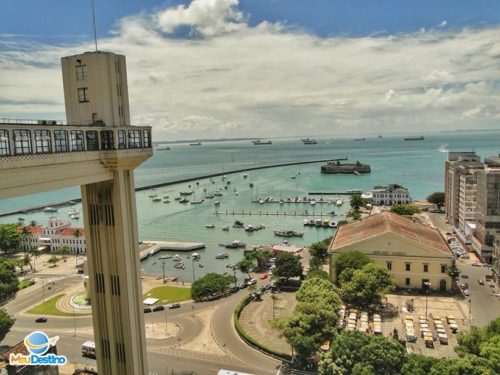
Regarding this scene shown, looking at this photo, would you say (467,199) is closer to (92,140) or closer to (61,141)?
(92,140)

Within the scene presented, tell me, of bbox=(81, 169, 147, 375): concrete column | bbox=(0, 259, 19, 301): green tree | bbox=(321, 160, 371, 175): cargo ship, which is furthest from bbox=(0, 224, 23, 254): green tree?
bbox=(321, 160, 371, 175): cargo ship

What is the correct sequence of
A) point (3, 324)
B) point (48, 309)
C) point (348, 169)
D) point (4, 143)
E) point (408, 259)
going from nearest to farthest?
point (4, 143)
point (3, 324)
point (48, 309)
point (408, 259)
point (348, 169)

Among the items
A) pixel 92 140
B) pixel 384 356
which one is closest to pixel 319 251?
pixel 384 356

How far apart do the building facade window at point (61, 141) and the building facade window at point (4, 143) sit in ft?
4.93

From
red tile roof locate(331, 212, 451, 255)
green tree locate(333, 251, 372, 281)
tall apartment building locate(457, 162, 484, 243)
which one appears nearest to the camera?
green tree locate(333, 251, 372, 281)

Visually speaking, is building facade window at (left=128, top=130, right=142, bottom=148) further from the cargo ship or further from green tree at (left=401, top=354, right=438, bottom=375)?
the cargo ship

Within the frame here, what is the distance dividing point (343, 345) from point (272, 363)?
699 centimetres

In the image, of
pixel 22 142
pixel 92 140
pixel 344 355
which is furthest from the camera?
pixel 344 355

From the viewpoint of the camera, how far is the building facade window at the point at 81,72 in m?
13.5

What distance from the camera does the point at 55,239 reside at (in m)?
58.8

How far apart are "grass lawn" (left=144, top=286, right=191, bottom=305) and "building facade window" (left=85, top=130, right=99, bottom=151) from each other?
Result: 27.4 m

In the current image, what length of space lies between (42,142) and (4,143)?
115 centimetres

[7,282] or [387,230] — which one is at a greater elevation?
[387,230]

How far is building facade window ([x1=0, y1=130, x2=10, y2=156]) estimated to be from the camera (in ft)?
31.3
